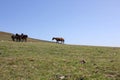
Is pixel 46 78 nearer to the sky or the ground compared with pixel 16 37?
nearer to the ground

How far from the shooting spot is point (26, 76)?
1802cm

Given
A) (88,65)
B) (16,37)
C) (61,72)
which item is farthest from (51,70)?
(16,37)

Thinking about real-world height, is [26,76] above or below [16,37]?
below

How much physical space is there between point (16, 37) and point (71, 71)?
36.9m

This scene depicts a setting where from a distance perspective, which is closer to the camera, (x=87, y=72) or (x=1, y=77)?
(x=1, y=77)

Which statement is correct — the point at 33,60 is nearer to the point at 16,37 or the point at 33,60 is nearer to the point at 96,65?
the point at 96,65

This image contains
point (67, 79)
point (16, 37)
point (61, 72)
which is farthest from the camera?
point (16, 37)

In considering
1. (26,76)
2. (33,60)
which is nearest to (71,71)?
(26,76)

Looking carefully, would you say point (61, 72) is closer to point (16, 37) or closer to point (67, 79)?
point (67, 79)

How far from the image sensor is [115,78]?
698 inches

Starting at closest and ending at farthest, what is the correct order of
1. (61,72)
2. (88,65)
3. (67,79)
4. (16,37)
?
(67,79), (61,72), (88,65), (16,37)

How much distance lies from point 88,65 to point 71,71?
9.76ft

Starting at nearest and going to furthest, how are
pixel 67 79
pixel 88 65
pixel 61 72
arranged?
pixel 67 79
pixel 61 72
pixel 88 65

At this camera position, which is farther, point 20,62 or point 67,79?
point 20,62
